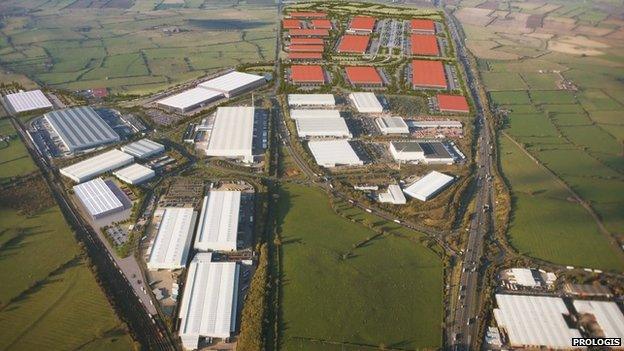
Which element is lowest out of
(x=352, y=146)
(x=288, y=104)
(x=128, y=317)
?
(x=128, y=317)

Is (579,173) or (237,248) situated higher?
(579,173)

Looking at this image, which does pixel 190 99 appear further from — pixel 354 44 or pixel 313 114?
pixel 354 44

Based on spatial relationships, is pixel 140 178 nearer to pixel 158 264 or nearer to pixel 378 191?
pixel 158 264

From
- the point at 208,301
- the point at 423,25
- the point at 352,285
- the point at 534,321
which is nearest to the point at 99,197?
the point at 208,301

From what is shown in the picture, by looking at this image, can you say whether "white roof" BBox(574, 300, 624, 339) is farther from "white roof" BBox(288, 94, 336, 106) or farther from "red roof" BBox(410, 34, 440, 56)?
"red roof" BBox(410, 34, 440, 56)

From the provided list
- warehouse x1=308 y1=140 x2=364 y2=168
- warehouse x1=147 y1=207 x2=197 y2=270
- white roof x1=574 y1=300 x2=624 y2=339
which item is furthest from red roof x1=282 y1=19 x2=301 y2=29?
white roof x1=574 y1=300 x2=624 y2=339

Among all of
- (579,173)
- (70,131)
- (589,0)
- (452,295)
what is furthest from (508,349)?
(589,0)

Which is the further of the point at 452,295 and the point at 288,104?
the point at 288,104
